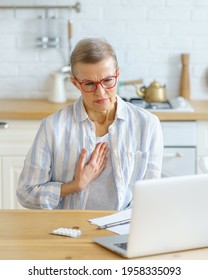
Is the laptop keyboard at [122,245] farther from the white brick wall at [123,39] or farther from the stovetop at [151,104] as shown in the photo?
the white brick wall at [123,39]

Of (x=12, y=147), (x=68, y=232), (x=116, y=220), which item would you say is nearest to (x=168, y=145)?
(x=12, y=147)

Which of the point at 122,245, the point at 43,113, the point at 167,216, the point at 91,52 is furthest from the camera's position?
the point at 43,113

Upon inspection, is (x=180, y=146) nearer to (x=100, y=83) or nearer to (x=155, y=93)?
(x=155, y=93)

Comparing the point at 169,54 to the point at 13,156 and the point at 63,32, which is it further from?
the point at 13,156

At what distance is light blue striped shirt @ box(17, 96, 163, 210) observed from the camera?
293cm

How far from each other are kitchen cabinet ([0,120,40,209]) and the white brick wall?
54cm

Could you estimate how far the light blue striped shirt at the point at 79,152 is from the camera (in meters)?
2.93

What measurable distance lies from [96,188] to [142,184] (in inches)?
34.3

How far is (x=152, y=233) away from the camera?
217 cm

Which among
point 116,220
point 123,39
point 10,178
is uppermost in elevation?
point 123,39

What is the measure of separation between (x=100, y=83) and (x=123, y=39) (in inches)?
75.8

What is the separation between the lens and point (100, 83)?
9.35 feet

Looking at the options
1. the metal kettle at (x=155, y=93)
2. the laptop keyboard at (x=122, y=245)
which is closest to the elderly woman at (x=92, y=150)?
the laptop keyboard at (x=122, y=245)

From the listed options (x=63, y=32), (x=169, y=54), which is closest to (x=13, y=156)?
(x=63, y=32)
